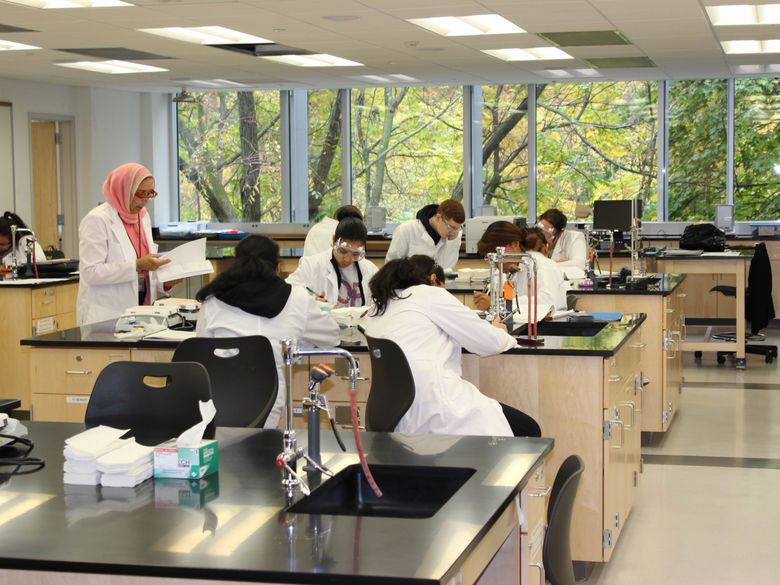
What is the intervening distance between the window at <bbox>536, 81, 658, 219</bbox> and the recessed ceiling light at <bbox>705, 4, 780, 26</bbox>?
443 centimetres

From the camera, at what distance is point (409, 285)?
11.9ft

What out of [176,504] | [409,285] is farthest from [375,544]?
[409,285]

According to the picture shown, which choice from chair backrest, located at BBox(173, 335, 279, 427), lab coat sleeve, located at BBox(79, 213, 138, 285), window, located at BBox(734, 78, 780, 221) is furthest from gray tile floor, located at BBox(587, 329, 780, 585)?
window, located at BBox(734, 78, 780, 221)

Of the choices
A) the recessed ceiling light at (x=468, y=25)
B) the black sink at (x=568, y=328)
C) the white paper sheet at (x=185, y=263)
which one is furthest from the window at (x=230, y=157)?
the black sink at (x=568, y=328)

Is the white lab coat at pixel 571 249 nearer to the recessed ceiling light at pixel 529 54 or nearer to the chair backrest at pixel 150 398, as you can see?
the recessed ceiling light at pixel 529 54

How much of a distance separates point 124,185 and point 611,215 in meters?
4.49

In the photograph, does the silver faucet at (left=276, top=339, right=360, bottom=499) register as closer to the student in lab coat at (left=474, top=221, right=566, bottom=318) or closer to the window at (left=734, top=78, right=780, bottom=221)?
the student in lab coat at (left=474, top=221, right=566, bottom=318)

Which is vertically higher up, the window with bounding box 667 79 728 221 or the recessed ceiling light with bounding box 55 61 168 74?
the recessed ceiling light with bounding box 55 61 168 74

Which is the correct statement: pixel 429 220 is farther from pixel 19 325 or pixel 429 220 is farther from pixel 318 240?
pixel 19 325

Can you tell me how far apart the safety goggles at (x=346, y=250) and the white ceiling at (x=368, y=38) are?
1955 millimetres

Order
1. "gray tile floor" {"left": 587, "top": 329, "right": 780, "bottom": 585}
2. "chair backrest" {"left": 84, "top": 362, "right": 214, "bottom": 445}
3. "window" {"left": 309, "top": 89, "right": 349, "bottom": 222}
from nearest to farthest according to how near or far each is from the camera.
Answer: "chair backrest" {"left": 84, "top": 362, "right": 214, "bottom": 445} → "gray tile floor" {"left": 587, "top": 329, "right": 780, "bottom": 585} → "window" {"left": 309, "top": 89, "right": 349, "bottom": 222}

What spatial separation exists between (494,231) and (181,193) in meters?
8.95

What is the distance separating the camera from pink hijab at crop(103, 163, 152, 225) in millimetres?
4707

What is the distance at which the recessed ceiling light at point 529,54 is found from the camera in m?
8.75
